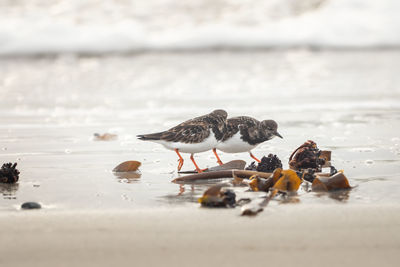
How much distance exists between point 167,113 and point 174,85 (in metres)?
2.34

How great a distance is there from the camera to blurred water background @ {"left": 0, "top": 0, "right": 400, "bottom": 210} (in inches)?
180

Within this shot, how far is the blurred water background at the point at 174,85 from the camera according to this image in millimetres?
4582

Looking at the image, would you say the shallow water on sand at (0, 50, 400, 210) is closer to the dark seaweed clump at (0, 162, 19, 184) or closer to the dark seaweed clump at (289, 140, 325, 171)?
the dark seaweed clump at (0, 162, 19, 184)

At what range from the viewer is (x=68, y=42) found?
14961 mm

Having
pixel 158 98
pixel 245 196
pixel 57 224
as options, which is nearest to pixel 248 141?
pixel 245 196

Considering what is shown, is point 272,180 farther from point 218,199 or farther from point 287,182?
point 218,199

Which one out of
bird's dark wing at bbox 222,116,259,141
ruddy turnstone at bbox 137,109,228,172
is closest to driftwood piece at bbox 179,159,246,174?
ruddy turnstone at bbox 137,109,228,172

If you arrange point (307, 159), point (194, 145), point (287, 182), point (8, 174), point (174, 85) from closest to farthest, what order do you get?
1. point (287, 182)
2. point (8, 174)
3. point (307, 159)
4. point (194, 145)
5. point (174, 85)

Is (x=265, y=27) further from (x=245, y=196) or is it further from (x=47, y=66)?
(x=245, y=196)

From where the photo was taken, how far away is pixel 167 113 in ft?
27.7

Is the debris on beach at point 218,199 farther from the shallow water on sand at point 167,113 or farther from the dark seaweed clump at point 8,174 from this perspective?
the dark seaweed clump at point 8,174

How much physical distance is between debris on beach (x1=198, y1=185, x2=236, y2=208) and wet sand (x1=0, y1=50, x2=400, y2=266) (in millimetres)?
84

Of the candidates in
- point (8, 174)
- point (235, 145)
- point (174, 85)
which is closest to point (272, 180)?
point (235, 145)

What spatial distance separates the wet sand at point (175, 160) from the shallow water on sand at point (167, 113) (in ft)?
0.07
